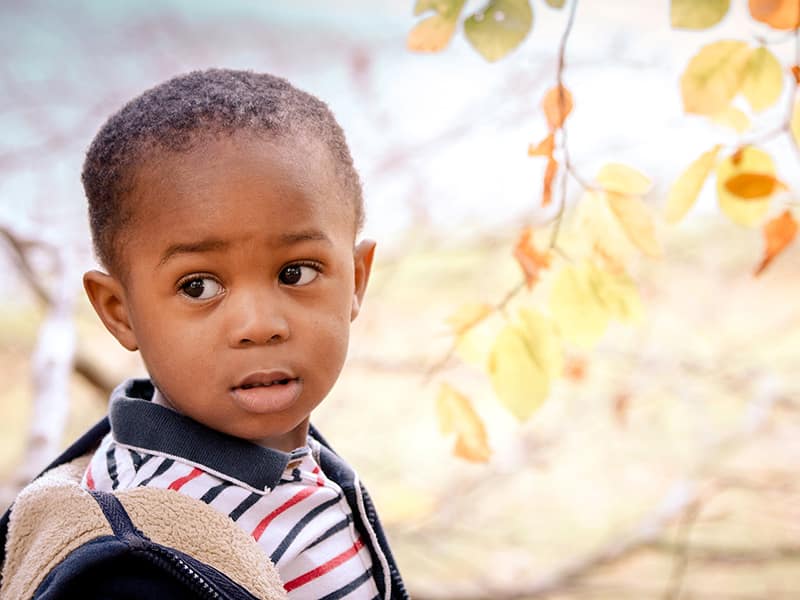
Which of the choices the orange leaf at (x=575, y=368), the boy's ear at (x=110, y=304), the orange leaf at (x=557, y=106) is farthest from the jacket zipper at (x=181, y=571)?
the orange leaf at (x=575, y=368)

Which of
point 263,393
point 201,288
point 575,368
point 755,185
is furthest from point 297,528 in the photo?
point 575,368

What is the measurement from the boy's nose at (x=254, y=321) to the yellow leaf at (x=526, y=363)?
377mm

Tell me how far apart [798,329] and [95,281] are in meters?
3.54

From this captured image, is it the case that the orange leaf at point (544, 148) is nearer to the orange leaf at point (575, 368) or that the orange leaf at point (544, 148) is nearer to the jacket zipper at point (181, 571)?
the jacket zipper at point (181, 571)

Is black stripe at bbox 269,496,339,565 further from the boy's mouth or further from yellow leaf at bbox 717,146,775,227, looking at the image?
yellow leaf at bbox 717,146,775,227

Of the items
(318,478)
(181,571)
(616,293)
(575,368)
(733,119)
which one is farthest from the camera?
(575,368)

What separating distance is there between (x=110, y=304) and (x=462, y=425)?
461mm

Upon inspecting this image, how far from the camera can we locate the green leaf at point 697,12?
0.92m

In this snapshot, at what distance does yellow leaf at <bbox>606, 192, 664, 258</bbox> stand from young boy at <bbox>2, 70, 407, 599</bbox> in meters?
0.33

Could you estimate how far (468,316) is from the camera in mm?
1145

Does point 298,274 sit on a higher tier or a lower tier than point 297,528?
higher

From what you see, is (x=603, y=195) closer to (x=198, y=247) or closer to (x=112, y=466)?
(x=198, y=247)

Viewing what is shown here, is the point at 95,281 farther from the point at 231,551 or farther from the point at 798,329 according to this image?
the point at 798,329

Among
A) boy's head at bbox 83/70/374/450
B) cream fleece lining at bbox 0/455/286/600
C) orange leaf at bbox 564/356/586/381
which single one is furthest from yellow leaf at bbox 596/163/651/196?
orange leaf at bbox 564/356/586/381
